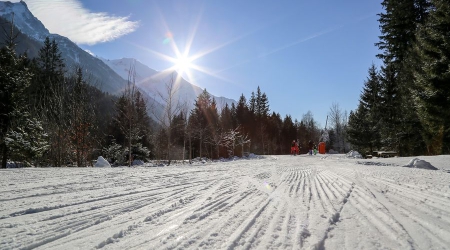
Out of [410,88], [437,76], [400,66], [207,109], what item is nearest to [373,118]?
[400,66]

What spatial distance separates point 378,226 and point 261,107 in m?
62.7

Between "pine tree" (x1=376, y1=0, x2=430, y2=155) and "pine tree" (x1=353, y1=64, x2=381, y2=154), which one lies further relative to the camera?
"pine tree" (x1=353, y1=64, x2=381, y2=154)

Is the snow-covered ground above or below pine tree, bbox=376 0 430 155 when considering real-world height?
below

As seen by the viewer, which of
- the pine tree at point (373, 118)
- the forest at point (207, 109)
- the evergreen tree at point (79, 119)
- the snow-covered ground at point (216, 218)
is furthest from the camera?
the pine tree at point (373, 118)

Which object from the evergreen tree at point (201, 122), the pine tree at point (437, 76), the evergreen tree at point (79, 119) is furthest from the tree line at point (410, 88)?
the evergreen tree at point (79, 119)

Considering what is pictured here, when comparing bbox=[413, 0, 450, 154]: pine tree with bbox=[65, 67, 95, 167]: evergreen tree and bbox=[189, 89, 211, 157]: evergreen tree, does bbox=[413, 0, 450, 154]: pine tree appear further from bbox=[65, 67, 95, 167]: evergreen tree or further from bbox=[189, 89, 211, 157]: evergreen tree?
bbox=[65, 67, 95, 167]: evergreen tree

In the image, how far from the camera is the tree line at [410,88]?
13.7m

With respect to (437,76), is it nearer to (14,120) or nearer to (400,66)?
(400,66)

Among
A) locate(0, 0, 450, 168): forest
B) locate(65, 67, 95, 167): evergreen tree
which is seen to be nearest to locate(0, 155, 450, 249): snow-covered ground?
locate(0, 0, 450, 168): forest

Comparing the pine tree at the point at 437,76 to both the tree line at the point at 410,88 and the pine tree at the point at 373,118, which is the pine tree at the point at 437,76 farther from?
the pine tree at the point at 373,118

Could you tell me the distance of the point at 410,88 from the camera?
16.6 metres

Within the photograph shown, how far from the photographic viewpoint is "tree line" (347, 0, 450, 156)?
45.1 ft

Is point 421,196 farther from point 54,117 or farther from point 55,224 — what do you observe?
point 54,117

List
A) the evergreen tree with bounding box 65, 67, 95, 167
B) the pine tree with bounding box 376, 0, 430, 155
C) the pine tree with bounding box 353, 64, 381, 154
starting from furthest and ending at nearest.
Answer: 1. the pine tree with bounding box 353, 64, 381, 154
2. the pine tree with bounding box 376, 0, 430, 155
3. the evergreen tree with bounding box 65, 67, 95, 167
